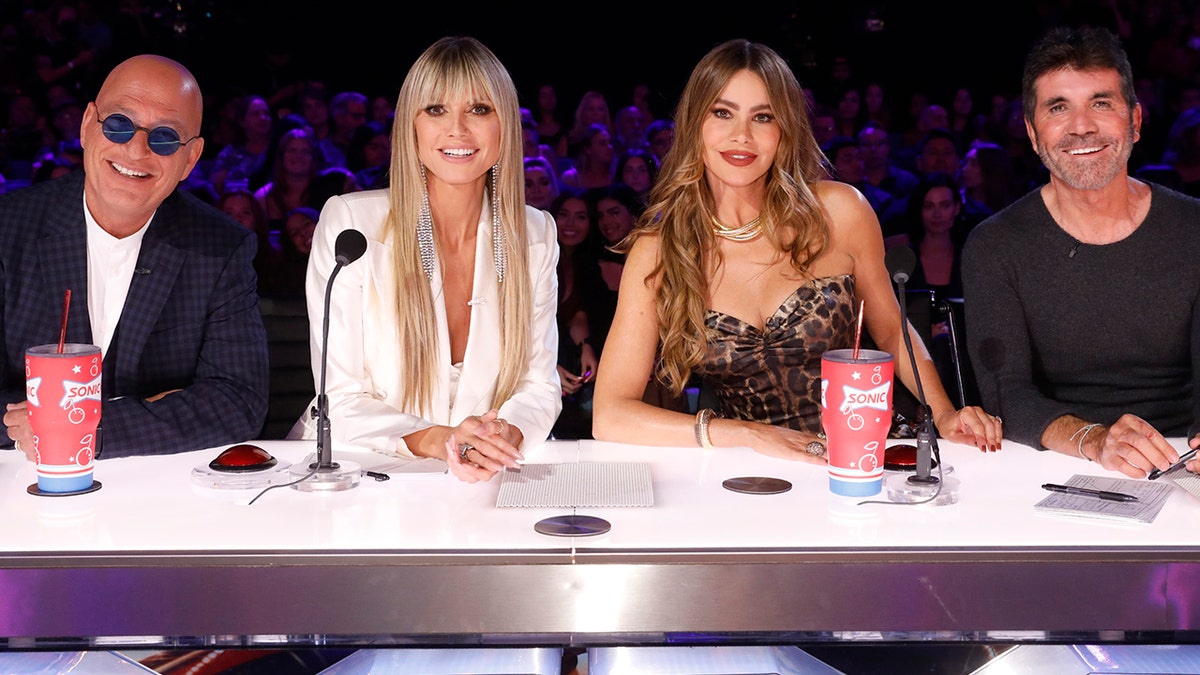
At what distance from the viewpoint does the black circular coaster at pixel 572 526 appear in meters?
1.50

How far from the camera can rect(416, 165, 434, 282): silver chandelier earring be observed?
260 centimetres

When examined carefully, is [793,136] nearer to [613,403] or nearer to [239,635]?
[613,403]

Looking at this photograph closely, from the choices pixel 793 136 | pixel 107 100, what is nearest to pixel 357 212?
pixel 107 100

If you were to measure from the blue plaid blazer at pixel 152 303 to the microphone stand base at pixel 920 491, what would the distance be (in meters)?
1.32

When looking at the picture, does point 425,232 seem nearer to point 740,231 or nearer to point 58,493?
point 740,231

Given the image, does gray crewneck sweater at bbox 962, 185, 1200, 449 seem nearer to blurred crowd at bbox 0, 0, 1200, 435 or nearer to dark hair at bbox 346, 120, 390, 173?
blurred crowd at bbox 0, 0, 1200, 435

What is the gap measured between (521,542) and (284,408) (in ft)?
7.25

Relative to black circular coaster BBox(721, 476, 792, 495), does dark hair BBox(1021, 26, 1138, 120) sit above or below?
above

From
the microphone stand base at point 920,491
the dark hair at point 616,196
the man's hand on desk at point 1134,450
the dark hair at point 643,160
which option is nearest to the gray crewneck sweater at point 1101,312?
the man's hand on desk at point 1134,450

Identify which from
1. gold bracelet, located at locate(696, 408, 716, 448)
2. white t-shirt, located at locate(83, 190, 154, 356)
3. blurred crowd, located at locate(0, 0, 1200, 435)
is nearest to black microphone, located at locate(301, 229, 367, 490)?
gold bracelet, located at locate(696, 408, 716, 448)

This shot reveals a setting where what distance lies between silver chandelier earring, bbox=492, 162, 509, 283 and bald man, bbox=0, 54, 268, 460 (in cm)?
56

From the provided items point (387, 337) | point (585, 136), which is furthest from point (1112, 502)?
point (585, 136)

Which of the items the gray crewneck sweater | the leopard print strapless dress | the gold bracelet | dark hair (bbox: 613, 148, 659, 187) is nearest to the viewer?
the gold bracelet

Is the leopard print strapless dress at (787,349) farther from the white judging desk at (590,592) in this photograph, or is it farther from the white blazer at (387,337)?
the white judging desk at (590,592)
